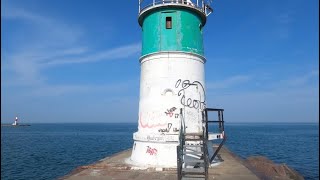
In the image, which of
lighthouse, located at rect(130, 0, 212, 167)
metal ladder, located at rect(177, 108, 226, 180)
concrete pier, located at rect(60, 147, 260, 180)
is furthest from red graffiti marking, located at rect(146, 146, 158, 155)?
metal ladder, located at rect(177, 108, 226, 180)

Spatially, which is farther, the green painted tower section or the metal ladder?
the green painted tower section

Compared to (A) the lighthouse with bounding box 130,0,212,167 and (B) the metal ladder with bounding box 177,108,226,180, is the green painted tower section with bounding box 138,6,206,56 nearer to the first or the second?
(A) the lighthouse with bounding box 130,0,212,167

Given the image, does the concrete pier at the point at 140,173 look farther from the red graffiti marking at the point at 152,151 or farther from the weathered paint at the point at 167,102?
the weathered paint at the point at 167,102

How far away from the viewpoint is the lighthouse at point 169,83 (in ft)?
49.9

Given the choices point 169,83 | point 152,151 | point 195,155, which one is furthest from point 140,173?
point 169,83

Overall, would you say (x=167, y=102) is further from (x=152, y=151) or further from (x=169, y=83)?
(x=152, y=151)

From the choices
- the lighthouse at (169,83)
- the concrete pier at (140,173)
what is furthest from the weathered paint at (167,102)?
the concrete pier at (140,173)

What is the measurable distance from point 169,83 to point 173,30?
9.80 ft

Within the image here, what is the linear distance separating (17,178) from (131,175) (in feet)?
49.6

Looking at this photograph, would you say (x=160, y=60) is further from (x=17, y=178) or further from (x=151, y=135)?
(x=17, y=178)

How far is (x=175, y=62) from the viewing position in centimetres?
1554

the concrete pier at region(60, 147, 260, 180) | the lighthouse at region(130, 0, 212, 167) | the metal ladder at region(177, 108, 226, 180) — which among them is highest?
the lighthouse at region(130, 0, 212, 167)

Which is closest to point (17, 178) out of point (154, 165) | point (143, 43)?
point (154, 165)

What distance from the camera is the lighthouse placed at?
15.2 meters
